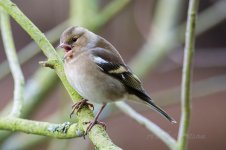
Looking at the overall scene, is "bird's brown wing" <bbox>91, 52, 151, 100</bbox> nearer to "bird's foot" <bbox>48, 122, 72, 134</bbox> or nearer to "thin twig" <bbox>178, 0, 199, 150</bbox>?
"thin twig" <bbox>178, 0, 199, 150</bbox>

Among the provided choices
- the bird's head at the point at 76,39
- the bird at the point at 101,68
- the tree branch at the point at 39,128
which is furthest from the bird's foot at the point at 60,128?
the bird's head at the point at 76,39

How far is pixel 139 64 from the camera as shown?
345cm

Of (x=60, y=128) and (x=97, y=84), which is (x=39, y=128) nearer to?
(x=60, y=128)

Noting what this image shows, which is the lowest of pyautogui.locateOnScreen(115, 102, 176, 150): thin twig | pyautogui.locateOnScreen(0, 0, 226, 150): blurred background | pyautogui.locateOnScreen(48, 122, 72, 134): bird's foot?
pyautogui.locateOnScreen(48, 122, 72, 134): bird's foot

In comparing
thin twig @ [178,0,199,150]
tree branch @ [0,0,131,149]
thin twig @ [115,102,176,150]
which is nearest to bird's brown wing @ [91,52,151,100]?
thin twig @ [115,102,176,150]

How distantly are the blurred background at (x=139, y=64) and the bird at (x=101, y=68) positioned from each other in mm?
587

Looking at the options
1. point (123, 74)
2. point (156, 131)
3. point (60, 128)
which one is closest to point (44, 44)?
point (60, 128)

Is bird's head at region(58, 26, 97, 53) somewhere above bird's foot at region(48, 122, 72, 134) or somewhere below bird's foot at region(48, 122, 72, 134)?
above

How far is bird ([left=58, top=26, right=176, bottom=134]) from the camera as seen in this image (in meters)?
2.50

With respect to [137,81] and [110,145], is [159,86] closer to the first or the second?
[137,81]

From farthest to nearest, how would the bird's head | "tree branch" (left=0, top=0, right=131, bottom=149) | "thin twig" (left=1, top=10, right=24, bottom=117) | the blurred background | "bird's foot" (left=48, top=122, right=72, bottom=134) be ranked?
the blurred background, the bird's head, "thin twig" (left=1, top=10, right=24, bottom=117), "tree branch" (left=0, top=0, right=131, bottom=149), "bird's foot" (left=48, top=122, right=72, bottom=134)

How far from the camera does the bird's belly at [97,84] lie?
2393 mm

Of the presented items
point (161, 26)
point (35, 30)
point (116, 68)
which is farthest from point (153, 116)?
point (35, 30)

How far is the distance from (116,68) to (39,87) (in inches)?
27.3
